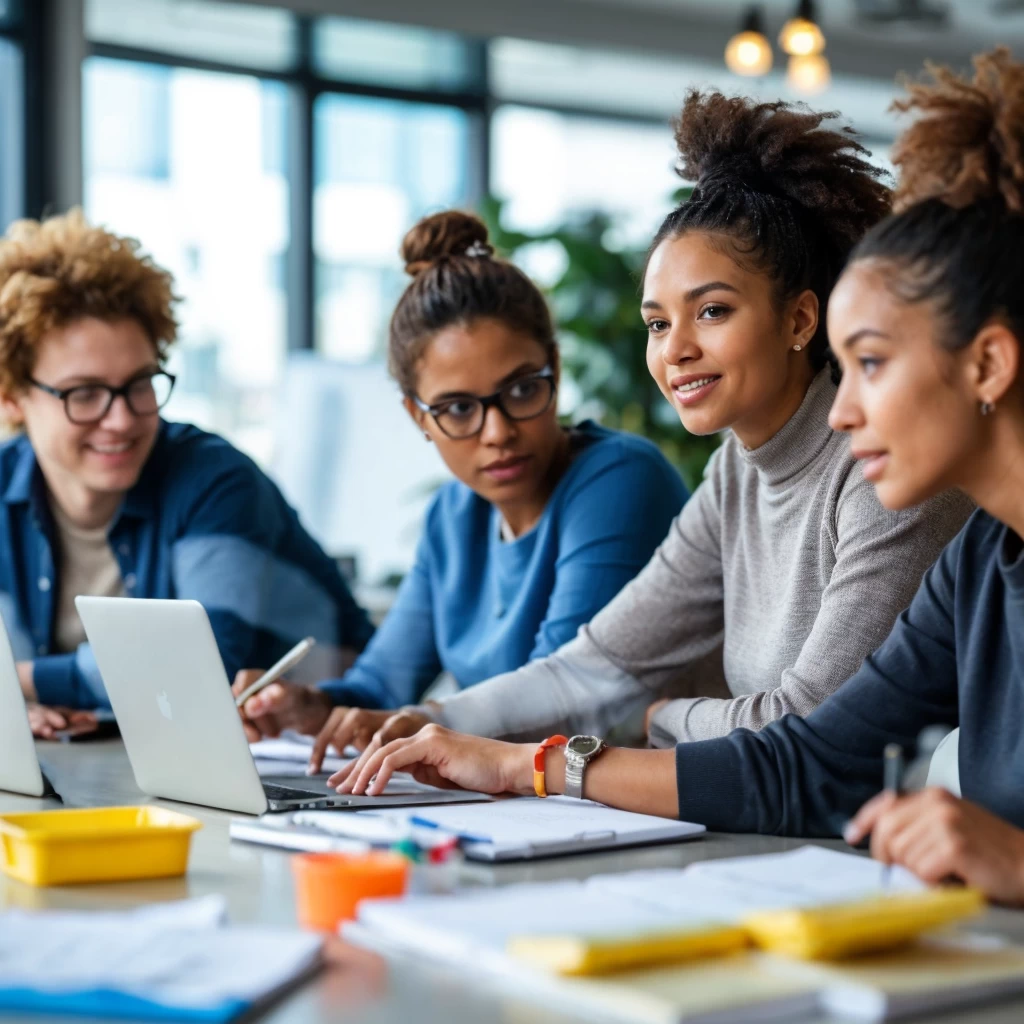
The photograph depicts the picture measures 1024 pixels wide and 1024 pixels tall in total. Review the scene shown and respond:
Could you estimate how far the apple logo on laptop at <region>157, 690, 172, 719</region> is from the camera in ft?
5.08

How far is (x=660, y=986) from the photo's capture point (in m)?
0.86

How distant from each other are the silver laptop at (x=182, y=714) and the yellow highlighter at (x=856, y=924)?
2.14 feet

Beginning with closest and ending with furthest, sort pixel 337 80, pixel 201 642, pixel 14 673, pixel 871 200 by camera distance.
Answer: pixel 201 642 < pixel 14 673 < pixel 871 200 < pixel 337 80

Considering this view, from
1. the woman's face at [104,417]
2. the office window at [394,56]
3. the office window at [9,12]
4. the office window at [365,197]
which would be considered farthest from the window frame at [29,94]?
the woman's face at [104,417]

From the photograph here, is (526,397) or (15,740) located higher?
(526,397)

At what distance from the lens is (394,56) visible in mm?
5977

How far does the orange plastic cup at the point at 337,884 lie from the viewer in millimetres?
1042

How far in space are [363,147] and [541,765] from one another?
5.11 m

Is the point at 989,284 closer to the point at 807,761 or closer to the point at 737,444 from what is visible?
the point at 807,761

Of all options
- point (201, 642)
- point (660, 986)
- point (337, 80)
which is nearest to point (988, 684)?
point (660, 986)

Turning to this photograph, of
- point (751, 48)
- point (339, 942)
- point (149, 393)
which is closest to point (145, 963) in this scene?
point (339, 942)

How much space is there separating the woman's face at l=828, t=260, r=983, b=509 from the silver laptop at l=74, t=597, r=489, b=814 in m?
0.58

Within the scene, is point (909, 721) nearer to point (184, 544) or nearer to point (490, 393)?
point (490, 393)

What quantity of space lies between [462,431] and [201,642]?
861 millimetres
